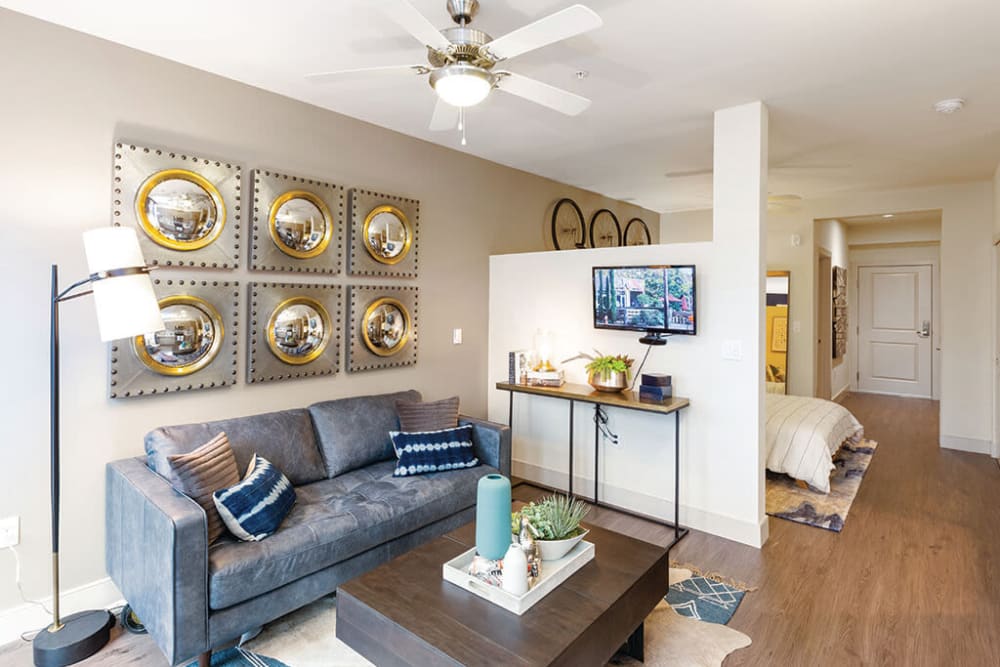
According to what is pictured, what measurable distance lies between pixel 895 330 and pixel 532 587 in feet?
28.6

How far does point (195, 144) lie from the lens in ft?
9.04

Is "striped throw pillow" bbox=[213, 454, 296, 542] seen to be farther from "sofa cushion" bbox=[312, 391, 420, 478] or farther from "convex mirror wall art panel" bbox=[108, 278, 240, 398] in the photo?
"convex mirror wall art panel" bbox=[108, 278, 240, 398]

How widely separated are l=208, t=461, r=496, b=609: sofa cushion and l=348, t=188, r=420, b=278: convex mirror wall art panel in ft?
4.28

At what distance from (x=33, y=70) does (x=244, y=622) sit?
8.10 ft

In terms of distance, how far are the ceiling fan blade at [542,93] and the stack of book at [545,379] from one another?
199 cm

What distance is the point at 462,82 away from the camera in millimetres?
1999

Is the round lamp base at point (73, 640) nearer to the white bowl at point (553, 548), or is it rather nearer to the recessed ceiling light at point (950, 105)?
the white bowl at point (553, 548)

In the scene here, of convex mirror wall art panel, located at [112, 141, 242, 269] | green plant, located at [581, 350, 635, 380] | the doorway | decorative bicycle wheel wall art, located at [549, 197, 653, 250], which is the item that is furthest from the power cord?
the doorway

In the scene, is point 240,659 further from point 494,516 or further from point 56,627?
point 494,516

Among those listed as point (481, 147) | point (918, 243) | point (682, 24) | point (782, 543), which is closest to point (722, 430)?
point (782, 543)

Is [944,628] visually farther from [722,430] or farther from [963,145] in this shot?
[963,145]

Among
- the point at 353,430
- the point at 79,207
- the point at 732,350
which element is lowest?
the point at 353,430

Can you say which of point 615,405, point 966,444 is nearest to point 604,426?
point 615,405

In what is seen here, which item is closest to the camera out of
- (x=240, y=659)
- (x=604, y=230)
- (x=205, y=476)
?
(x=240, y=659)
